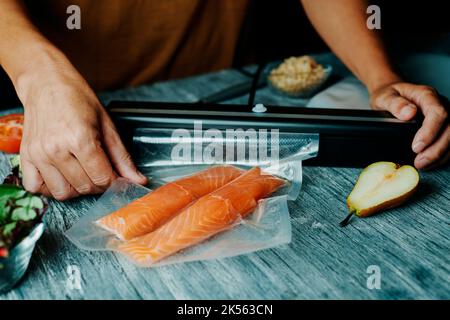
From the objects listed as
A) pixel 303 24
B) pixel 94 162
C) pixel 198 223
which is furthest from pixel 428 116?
pixel 303 24

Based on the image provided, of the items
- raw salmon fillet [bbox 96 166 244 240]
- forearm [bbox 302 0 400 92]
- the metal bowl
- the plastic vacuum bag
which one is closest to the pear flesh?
the plastic vacuum bag

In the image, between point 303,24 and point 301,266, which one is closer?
point 301,266

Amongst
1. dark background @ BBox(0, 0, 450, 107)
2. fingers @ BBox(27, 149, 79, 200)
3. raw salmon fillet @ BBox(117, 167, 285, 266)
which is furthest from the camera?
dark background @ BBox(0, 0, 450, 107)

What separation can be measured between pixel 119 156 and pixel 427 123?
2.14 feet

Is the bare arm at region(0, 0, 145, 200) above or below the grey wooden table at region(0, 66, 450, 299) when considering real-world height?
above

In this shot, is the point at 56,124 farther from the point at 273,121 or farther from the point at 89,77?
the point at 89,77

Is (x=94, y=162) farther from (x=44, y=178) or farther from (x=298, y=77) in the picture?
(x=298, y=77)

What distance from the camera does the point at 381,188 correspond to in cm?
97

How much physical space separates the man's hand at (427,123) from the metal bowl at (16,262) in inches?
30.3

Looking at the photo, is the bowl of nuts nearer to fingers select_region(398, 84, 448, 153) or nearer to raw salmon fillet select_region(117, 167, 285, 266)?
fingers select_region(398, 84, 448, 153)

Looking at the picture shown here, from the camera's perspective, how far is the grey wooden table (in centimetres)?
79

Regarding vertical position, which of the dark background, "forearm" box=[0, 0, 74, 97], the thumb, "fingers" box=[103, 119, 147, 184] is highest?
"forearm" box=[0, 0, 74, 97]

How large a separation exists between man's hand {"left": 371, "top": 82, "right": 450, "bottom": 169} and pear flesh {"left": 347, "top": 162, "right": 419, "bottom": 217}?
0.11 m

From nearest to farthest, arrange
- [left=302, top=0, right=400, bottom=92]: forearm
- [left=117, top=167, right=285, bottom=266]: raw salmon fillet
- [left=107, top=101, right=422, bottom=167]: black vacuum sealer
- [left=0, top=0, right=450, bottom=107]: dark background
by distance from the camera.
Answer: [left=117, top=167, right=285, bottom=266]: raw salmon fillet
[left=107, top=101, right=422, bottom=167]: black vacuum sealer
[left=302, top=0, right=400, bottom=92]: forearm
[left=0, top=0, right=450, bottom=107]: dark background
